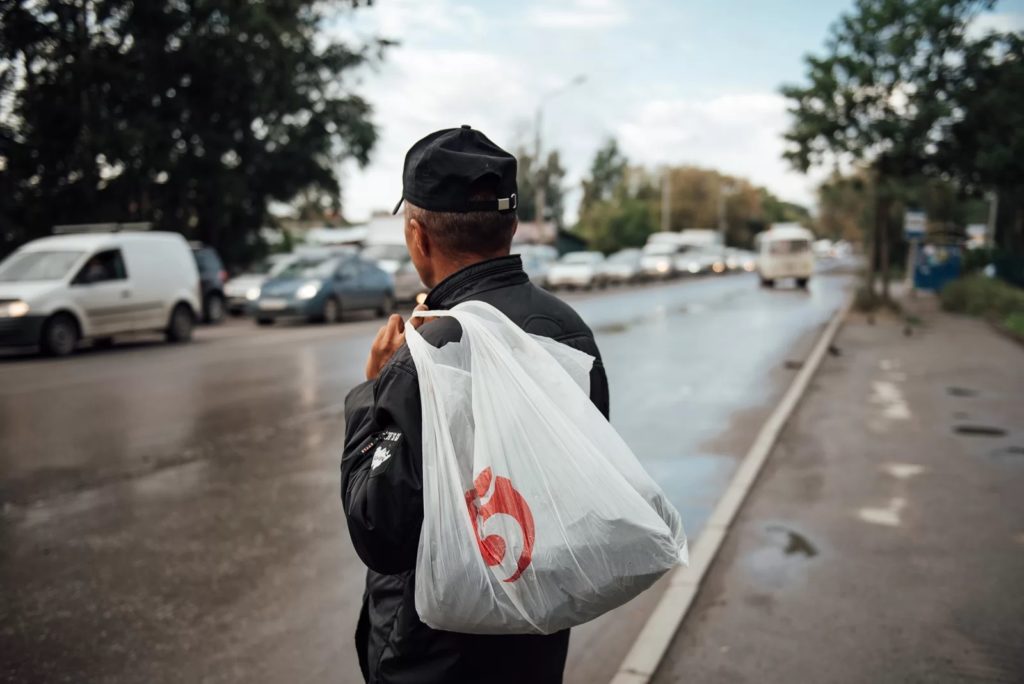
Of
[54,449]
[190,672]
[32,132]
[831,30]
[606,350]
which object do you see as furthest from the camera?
[32,132]

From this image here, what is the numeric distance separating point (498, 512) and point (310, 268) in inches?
789

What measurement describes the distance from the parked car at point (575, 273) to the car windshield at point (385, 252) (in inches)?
354

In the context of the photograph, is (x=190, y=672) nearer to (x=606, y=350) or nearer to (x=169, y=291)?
(x=606, y=350)

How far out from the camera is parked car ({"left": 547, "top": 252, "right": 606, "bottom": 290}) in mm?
35031

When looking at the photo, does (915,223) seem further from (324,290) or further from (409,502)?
(409,502)

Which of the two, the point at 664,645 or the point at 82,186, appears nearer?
the point at 664,645

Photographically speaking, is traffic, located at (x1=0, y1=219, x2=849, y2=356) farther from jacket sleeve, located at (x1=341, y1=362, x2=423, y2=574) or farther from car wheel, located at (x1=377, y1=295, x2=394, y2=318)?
Answer: jacket sleeve, located at (x1=341, y1=362, x2=423, y2=574)

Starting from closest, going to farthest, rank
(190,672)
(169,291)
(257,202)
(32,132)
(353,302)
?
(190,672) → (169,291) → (353,302) → (32,132) → (257,202)

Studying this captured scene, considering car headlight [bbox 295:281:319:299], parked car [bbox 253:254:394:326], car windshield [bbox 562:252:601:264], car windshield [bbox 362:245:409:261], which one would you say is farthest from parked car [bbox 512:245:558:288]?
car headlight [bbox 295:281:319:299]

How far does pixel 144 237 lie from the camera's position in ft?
51.5

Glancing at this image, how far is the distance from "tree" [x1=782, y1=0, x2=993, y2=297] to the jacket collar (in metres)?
18.2

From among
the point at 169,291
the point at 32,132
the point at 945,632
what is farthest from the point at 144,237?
the point at 945,632

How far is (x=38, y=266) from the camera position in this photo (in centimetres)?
1437

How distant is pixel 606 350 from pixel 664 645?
1106cm
